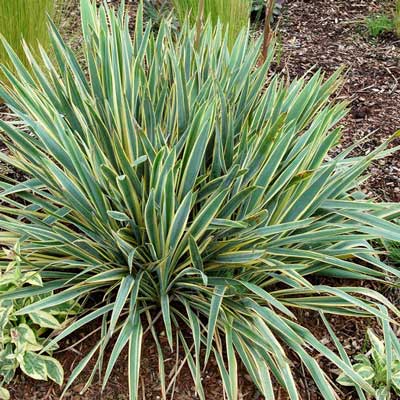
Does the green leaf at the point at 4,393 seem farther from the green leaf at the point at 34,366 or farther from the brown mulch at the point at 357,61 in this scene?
the brown mulch at the point at 357,61

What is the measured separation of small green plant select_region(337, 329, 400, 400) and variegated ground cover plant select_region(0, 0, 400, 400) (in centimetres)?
12

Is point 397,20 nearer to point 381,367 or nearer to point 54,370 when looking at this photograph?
point 381,367

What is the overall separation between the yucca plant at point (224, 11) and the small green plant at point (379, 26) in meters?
1.19

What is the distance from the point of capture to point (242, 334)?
1.69 meters

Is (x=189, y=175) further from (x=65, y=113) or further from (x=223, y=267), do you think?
(x=65, y=113)

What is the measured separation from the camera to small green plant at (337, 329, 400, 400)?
A: 5.64 feet

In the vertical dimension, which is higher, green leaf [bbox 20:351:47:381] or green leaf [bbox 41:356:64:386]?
green leaf [bbox 20:351:47:381]

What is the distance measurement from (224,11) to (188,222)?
4.03 ft

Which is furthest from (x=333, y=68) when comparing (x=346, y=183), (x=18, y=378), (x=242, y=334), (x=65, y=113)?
(x=18, y=378)

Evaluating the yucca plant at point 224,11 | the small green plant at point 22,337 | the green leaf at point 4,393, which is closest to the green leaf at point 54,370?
the small green plant at point 22,337

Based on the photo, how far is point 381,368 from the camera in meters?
1.76

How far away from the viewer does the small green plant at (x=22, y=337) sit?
5.30ft

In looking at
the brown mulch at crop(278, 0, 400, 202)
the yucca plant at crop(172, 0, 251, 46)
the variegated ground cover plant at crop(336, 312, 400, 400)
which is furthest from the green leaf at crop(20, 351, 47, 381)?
the yucca plant at crop(172, 0, 251, 46)

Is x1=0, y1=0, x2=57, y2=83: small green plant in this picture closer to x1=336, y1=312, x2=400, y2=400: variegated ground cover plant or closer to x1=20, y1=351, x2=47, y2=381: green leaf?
x1=20, y1=351, x2=47, y2=381: green leaf
